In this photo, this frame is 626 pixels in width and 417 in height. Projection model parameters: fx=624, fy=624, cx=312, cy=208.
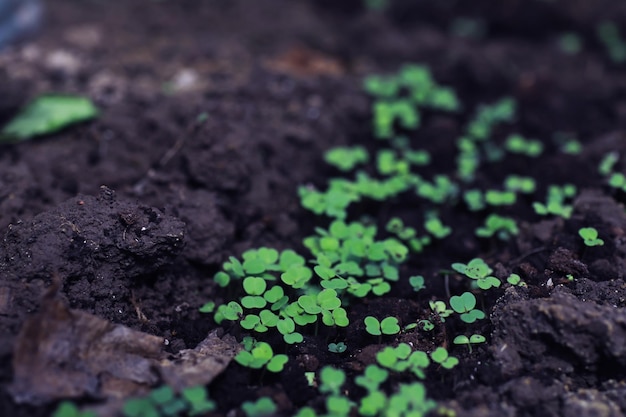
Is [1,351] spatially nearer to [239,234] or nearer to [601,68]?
[239,234]

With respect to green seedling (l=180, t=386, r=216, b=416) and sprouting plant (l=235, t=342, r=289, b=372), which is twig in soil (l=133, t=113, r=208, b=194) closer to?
sprouting plant (l=235, t=342, r=289, b=372)

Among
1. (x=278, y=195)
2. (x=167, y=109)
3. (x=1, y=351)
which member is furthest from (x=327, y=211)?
(x=1, y=351)

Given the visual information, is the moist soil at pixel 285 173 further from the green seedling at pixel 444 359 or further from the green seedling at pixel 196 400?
the green seedling at pixel 196 400

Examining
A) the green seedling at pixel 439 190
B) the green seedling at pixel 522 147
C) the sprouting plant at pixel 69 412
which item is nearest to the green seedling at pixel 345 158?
the green seedling at pixel 439 190

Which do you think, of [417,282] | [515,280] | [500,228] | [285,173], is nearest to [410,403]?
[417,282]

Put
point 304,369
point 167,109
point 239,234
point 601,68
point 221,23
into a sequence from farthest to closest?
point 221,23 < point 601,68 < point 167,109 < point 239,234 < point 304,369

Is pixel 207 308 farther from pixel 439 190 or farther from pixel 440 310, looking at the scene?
pixel 439 190
